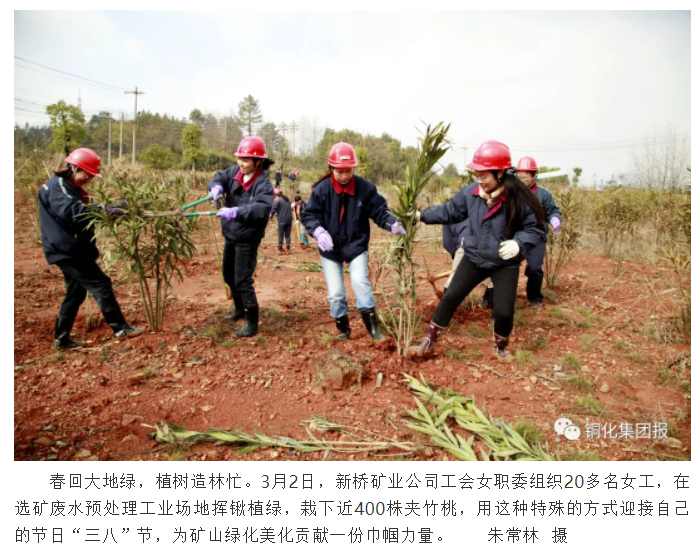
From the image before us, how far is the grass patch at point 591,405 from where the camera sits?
3244mm

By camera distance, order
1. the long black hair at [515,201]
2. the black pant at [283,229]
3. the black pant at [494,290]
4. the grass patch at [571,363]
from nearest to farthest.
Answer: the long black hair at [515,201] < the black pant at [494,290] < the grass patch at [571,363] < the black pant at [283,229]

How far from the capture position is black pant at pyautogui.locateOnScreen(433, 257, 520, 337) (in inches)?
150

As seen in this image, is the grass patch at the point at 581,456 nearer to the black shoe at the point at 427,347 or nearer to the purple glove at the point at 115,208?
the black shoe at the point at 427,347

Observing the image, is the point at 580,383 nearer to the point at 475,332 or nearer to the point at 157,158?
the point at 475,332

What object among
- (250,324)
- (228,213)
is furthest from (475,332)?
(228,213)

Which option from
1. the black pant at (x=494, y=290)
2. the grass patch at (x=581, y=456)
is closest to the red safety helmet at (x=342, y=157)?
the black pant at (x=494, y=290)

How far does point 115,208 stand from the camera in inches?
161

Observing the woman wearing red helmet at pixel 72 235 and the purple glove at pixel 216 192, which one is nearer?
the woman wearing red helmet at pixel 72 235

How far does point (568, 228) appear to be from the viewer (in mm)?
6926

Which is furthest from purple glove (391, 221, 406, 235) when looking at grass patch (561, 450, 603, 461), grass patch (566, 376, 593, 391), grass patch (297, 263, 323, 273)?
grass patch (297, 263, 323, 273)

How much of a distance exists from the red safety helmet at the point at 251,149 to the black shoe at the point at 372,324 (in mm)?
1772

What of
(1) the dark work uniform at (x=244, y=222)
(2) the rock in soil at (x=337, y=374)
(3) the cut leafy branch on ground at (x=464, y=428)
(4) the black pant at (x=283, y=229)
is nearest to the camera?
(3) the cut leafy branch on ground at (x=464, y=428)

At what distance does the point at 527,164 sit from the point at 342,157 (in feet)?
8.67

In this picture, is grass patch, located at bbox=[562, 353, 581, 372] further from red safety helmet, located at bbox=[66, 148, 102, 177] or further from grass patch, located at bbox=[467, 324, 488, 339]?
red safety helmet, located at bbox=[66, 148, 102, 177]
